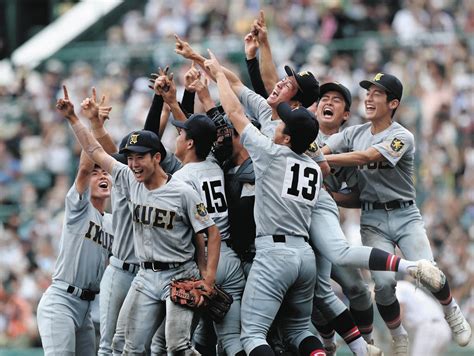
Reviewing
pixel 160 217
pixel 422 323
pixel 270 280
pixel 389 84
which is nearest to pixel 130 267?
pixel 160 217

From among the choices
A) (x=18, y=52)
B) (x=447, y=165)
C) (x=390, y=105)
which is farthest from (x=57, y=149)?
(x=390, y=105)

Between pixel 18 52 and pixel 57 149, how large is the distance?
412cm

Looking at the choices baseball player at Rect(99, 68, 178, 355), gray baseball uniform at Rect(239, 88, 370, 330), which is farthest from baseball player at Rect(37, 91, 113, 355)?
gray baseball uniform at Rect(239, 88, 370, 330)

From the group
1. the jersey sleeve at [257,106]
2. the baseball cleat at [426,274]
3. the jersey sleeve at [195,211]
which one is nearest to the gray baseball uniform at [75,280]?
the jersey sleeve at [195,211]

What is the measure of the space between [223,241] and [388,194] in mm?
1517

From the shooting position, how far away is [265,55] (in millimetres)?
11469

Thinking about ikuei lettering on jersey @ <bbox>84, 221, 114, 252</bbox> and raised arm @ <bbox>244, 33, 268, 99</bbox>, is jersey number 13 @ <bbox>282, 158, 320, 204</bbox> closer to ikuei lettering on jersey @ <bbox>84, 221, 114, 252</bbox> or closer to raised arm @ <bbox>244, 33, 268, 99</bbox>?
raised arm @ <bbox>244, 33, 268, 99</bbox>

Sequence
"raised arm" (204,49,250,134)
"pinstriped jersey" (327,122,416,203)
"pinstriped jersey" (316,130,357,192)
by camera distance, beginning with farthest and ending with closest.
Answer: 1. "pinstriped jersey" (316,130,357,192)
2. "pinstriped jersey" (327,122,416,203)
3. "raised arm" (204,49,250,134)

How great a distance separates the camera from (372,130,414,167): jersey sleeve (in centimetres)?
1113

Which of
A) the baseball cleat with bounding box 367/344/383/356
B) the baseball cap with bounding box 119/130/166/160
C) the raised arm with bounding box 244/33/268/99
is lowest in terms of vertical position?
the baseball cleat with bounding box 367/344/383/356

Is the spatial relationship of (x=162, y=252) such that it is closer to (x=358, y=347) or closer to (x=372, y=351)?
(x=358, y=347)

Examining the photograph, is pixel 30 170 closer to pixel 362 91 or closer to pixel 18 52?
pixel 18 52

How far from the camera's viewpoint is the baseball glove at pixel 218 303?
10312 mm

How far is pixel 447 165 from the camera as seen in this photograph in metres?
18.0
